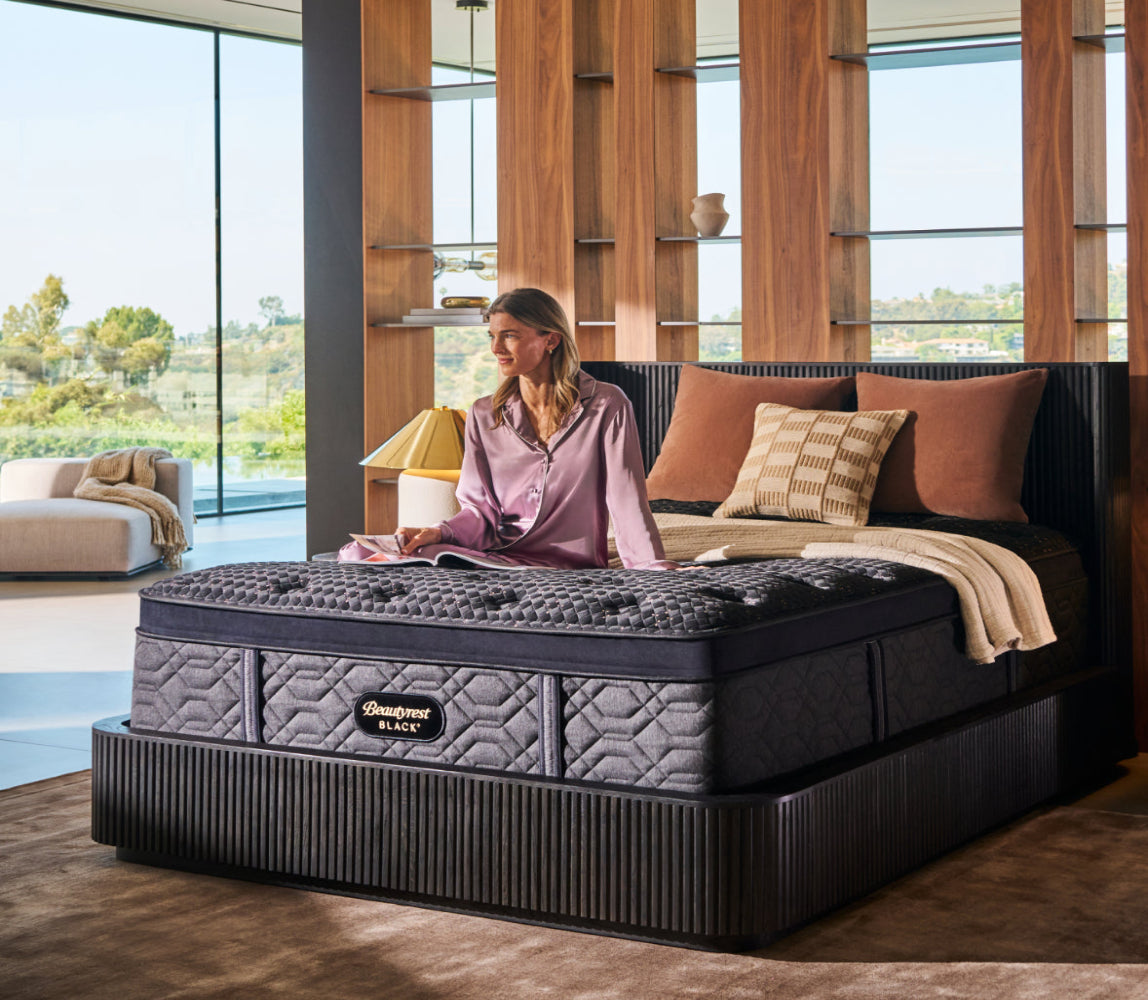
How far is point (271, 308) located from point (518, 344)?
25.9 feet

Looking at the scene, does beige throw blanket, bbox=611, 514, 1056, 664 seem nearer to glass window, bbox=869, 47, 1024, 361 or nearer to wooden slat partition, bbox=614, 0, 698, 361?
wooden slat partition, bbox=614, 0, 698, 361

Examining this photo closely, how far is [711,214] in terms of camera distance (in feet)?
17.1

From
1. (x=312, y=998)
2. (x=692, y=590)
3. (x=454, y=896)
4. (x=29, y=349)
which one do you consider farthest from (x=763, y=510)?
(x=29, y=349)

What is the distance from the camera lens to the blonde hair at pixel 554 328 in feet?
11.3

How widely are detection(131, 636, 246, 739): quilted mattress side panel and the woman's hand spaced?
1.58 feet

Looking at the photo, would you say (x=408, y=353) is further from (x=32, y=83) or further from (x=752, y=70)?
(x=32, y=83)

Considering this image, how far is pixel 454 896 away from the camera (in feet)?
9.18

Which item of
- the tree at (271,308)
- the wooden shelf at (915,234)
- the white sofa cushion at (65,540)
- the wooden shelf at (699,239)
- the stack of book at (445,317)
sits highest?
the tree at (271,308)

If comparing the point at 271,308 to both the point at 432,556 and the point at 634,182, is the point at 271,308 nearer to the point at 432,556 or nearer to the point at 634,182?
the point at 634,182

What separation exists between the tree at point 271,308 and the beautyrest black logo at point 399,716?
27.6 ft

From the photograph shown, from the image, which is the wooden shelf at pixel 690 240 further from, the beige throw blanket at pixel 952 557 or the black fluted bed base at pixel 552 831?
the black fluted bed base at pixel 552 831

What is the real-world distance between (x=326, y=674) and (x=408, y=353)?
332 centimetres

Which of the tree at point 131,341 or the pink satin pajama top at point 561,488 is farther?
the tree at point 131,341

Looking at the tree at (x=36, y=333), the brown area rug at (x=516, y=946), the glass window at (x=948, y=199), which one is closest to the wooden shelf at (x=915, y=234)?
the brown area rug at (x=516, y=946)
